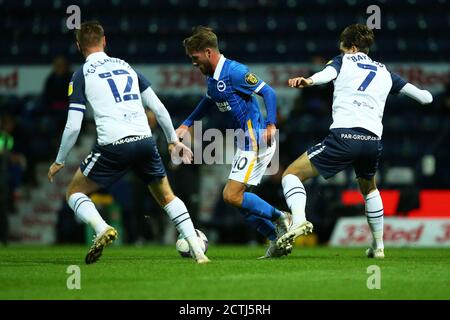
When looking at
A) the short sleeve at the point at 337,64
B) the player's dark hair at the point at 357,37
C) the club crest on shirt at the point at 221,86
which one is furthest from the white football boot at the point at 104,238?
the player's dark hair at the point at 357,37

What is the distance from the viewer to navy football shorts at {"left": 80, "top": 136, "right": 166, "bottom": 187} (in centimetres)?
790

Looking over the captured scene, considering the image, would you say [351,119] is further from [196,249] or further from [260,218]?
[196,249]

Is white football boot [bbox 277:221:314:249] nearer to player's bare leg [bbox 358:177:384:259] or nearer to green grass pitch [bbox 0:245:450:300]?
green grass pitch [bbox 0:245:450:300]

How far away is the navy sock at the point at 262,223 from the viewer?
897cm

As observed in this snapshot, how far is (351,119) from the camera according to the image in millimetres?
8656

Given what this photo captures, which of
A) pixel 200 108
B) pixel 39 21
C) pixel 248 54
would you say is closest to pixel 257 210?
pixel 200 108

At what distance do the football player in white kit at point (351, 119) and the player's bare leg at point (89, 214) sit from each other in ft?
5.62

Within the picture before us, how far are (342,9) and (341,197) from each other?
13.3ft

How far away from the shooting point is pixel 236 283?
654 centimetres

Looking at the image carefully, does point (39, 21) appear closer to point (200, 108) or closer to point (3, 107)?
point (3, 107)

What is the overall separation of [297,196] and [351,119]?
0.85m

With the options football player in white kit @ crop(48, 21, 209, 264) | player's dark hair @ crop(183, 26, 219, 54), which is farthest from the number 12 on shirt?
player's dark hair @ crop(183, 26, 219, 54)

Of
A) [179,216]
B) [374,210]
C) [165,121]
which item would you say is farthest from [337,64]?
[179,216]

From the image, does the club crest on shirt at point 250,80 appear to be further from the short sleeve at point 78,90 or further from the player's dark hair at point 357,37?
the short sleeve at point 78,90
